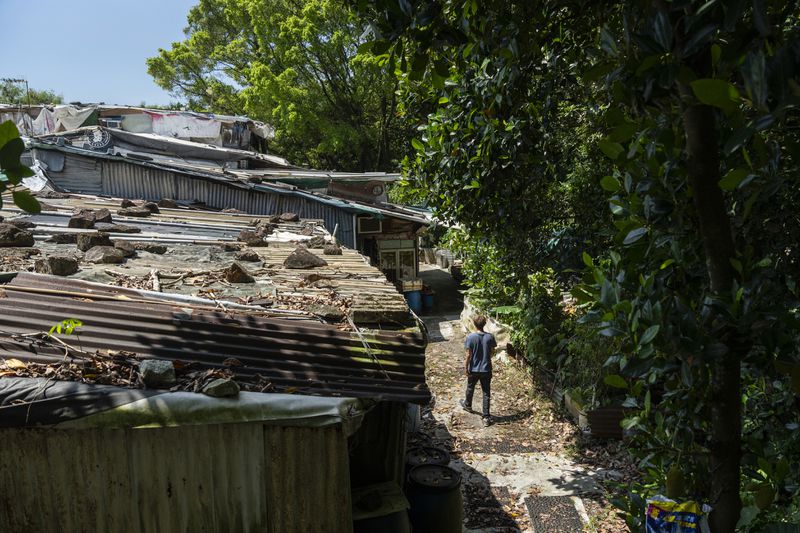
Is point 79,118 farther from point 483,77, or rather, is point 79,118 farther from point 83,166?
point 483,77

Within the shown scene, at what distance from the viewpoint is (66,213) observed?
35.2 feet

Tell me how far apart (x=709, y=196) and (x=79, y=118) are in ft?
68.4

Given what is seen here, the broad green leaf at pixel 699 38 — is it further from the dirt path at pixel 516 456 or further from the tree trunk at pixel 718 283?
the dirt path at pixel 516 456

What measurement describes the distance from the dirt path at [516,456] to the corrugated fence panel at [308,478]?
340 centimetres

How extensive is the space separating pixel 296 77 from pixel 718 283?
25.6 m

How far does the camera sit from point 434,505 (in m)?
6.02

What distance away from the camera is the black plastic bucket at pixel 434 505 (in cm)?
602

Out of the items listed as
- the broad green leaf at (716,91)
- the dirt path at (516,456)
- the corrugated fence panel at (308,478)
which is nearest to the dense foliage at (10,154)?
the broad green leaf at (716,91)

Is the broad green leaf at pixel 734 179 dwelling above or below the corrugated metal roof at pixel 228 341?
above

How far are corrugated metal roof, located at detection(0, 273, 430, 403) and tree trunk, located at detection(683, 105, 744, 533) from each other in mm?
2054

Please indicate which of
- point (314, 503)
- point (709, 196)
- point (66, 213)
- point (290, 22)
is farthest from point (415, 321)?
point (290, 22)

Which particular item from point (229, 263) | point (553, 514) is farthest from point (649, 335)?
point (229, 263)

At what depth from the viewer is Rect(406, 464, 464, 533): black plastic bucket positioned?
602 centimetres

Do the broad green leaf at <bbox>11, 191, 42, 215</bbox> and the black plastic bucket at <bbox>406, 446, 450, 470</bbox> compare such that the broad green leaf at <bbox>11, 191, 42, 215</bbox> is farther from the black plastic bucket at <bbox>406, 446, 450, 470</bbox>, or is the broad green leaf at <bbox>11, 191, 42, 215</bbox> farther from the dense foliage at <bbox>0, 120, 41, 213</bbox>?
the black plastic bucket at <bbox>406, 446, 450, 470</bbox>
